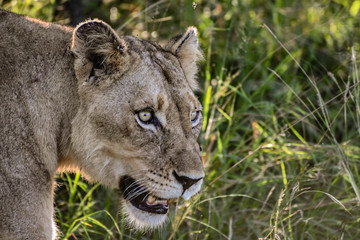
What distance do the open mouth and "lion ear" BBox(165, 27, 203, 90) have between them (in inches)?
33.7

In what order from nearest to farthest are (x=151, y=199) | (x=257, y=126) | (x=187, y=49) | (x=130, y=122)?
1. (x=130, y=122)
2. (x=151, y=199)
3. (x=187, y=49)
4. (x=257, y=126)

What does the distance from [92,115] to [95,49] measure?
1.16 feet

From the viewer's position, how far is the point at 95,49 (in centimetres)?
348

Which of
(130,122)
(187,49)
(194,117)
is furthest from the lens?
(187,49)

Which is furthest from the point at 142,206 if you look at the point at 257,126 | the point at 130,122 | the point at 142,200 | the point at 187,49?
the point at 257,126

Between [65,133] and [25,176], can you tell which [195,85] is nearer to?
[65,133]

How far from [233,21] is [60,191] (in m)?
2.23

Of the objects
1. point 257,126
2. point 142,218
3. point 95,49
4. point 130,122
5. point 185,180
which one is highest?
point 95,49

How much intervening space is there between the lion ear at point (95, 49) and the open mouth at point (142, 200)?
24.9 inches

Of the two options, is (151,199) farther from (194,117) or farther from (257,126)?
(257,126)

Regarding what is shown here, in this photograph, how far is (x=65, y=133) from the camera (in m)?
3.52

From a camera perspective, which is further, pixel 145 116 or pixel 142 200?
pixel 142 200

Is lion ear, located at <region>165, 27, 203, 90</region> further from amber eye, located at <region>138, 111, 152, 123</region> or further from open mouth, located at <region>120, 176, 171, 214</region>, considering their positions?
open mouth, located at <region>120, 176, 171, 214</region>

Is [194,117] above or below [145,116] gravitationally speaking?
below
